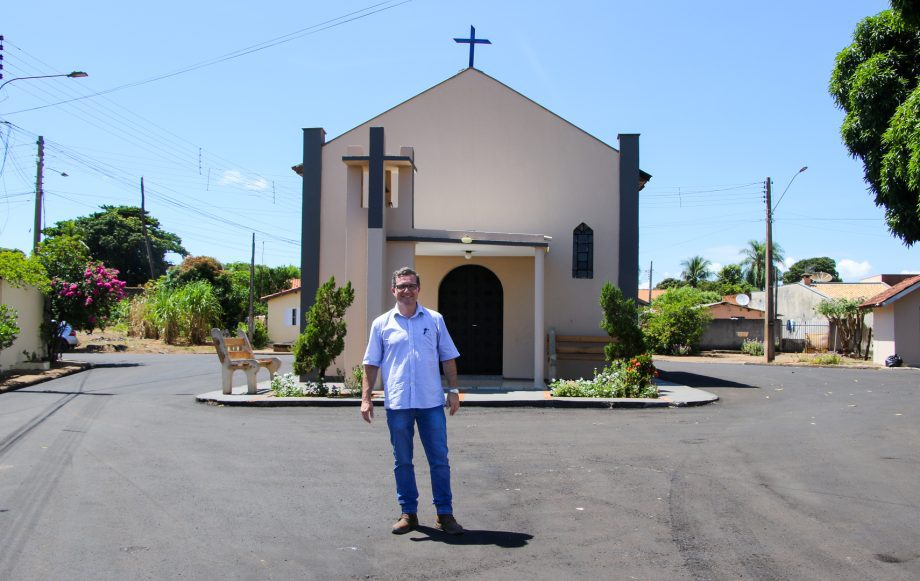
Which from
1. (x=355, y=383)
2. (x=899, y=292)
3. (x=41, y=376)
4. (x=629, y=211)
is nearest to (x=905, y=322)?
(x=899, y=292)

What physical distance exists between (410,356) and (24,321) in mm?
17224

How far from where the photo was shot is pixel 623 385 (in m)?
13.8

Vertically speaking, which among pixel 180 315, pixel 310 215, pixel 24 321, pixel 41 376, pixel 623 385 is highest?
pixel 310 215

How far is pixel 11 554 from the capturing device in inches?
186

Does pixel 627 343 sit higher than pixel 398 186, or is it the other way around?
pixel 398 186

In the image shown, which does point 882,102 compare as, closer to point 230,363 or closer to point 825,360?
point 230,363

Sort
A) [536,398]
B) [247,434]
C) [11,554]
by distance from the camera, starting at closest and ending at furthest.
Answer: [11,554], [247,434], [536,398]

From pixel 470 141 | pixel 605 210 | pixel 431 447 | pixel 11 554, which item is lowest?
pixel 11 554

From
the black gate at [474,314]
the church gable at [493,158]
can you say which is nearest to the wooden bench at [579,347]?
the black gate at [474,314]

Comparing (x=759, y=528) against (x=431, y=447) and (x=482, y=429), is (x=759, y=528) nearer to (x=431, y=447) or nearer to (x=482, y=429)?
(x=431, y=447)

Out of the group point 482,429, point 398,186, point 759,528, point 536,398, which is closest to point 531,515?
point 759,528

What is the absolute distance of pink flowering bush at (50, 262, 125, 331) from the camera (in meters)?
21.0

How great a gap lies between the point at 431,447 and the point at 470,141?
43.0 feet

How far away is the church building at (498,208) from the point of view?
56.2 feet
